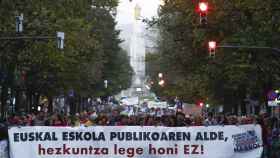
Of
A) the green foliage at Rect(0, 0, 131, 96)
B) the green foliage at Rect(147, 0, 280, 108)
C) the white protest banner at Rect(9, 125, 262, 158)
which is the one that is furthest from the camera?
the green foliage at Rect(0, 0, 131, 96)

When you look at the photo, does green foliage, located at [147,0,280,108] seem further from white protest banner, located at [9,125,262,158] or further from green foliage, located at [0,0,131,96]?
white protest banner, located at [9,125,262,158]

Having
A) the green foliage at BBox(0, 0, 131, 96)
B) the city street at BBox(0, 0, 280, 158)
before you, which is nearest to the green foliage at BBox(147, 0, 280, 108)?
the city street at BBox(0, 0, 280, 158)

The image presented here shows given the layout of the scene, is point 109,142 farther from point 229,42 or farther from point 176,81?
point 176,81

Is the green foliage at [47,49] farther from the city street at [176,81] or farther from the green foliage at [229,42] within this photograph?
the green foliage at [229,42]

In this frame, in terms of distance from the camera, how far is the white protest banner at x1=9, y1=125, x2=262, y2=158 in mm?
16922

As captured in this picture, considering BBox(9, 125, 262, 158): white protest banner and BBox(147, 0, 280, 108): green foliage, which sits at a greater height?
BBox(147, 0, 280, 108): green foliage

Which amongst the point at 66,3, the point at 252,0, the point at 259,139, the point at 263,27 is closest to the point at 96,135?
the point at 259,139

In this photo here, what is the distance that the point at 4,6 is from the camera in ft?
116

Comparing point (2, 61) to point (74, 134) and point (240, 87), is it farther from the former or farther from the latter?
point (74, 134)

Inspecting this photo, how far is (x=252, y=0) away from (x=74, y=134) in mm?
17683

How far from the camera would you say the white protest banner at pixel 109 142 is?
55.5ft

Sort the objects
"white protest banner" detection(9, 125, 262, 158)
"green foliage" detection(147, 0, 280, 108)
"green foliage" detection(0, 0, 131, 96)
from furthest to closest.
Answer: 1. "green foliage" detection(0, 0, 131, 96)
2. "green foliage" detection(147, 0, 280, 108)
3. "white protest banner" detection(9, 125, 262, 158)

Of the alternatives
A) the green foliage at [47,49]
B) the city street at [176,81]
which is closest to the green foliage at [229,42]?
the city street at [176,81]

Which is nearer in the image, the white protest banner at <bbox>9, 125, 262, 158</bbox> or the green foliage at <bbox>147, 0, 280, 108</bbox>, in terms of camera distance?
the white protest banner at <bbox>9, 125, 262, 158</bbox>
